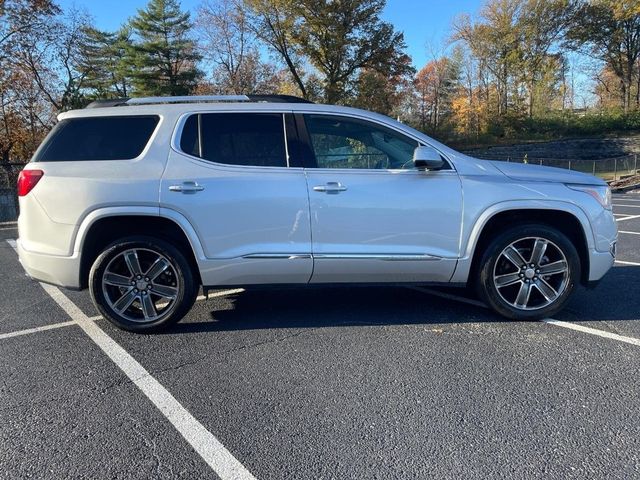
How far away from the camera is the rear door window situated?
12.6 feet

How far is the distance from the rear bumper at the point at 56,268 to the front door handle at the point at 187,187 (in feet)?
3.18

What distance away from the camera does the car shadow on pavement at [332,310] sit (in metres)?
4.15

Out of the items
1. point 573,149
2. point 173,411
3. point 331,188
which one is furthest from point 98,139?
point 573,149

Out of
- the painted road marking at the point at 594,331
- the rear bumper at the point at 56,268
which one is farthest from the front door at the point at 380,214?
the rear bumper at the point at 56,268

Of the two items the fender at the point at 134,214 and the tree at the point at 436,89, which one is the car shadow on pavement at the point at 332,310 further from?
the tree at the point at 436,89

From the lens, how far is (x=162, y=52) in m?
39.7

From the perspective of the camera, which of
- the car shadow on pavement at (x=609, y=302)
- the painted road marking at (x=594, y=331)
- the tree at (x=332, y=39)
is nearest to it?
the painted road marking at (x=594, y=331)

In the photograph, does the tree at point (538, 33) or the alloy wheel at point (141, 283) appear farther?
the tree at point (538, 33)

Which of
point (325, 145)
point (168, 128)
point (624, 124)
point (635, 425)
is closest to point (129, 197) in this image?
point (168, 128)

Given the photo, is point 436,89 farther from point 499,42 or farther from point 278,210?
point 278,210

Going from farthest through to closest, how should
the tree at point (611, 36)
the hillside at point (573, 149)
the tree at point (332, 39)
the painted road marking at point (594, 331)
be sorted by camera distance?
the tree at point (611, 36)
the hillside at point (573, 149)
the tree at point (332, 39)
the painted road marking at point (594, 331)

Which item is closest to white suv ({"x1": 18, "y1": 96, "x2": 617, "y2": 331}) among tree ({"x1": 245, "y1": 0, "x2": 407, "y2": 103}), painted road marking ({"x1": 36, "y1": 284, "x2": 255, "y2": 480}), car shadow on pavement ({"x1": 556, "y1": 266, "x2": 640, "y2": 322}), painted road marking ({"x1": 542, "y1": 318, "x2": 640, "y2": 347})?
painted road marking ({"x1": 542, "y1": 318, "x2": 640, "y2": 347})

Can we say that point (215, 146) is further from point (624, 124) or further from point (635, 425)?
point (624, 124)

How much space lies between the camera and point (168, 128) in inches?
153
